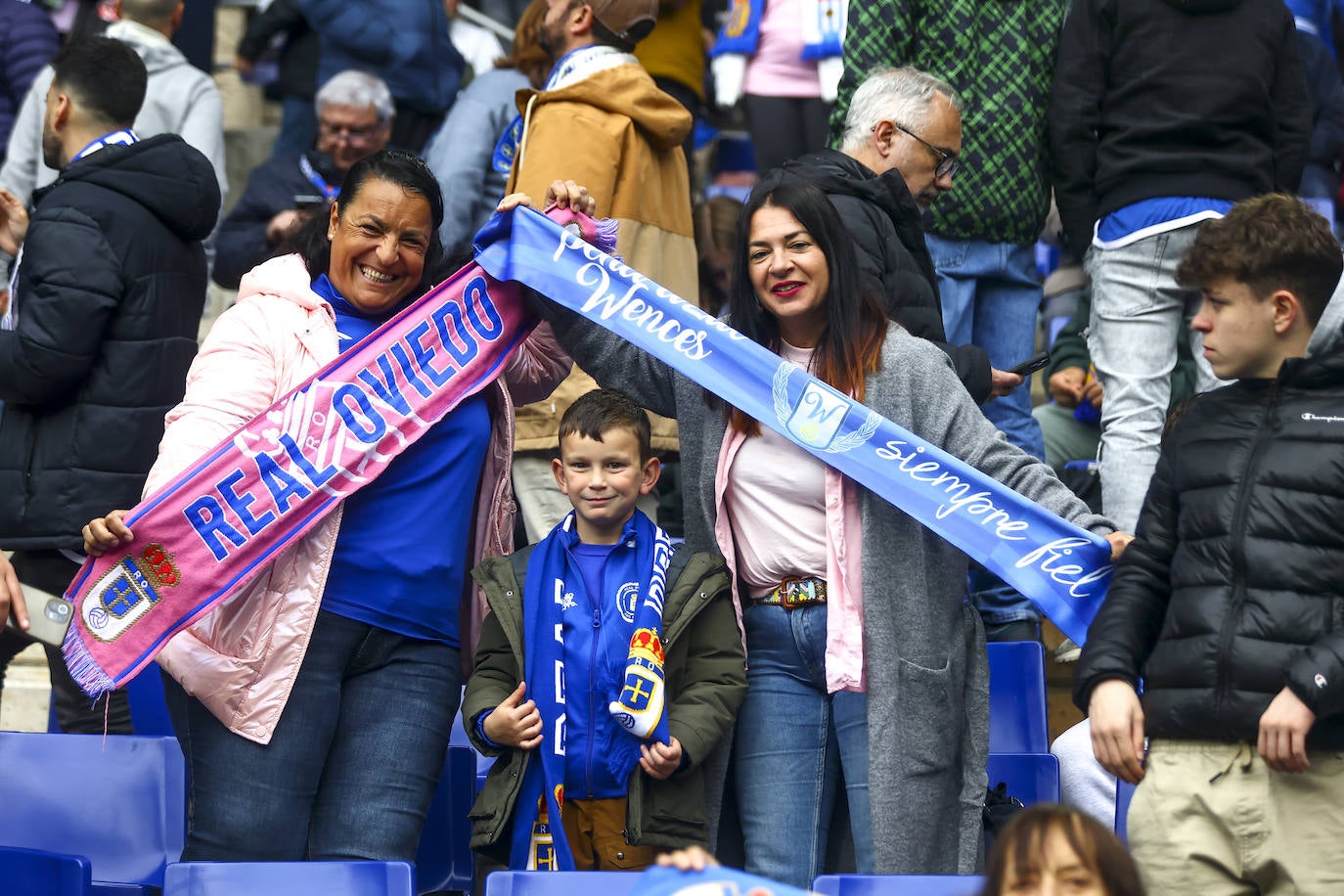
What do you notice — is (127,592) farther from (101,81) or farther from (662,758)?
(101,81)

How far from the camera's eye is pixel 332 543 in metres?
4.34

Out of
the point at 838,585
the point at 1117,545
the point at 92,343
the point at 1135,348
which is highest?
the point at 1135,348

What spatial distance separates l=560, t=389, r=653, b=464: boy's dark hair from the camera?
178 inches

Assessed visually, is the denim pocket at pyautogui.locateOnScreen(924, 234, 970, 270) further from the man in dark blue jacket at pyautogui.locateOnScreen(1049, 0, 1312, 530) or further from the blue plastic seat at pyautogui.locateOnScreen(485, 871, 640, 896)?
the blue plastic seat at pyautogui.locateOnScreen(485, 871, 640, 896)

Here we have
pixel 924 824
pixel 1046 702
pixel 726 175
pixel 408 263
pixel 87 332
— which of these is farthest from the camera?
pixel 726 175

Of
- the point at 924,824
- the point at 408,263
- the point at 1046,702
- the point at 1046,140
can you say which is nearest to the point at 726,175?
the point at 1046,140

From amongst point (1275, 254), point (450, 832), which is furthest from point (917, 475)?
point (450, 832)

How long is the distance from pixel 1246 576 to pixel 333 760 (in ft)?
6.76

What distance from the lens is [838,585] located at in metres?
4.30

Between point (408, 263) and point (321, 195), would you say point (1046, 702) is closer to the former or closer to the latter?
point (408, 263)

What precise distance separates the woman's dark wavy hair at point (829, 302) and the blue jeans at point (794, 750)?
0.52 metres

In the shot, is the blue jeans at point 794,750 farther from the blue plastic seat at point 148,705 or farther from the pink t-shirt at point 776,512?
the blue plastic seat at point 148,705

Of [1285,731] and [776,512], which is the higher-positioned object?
[776,512]

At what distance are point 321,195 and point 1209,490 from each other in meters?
4.82
